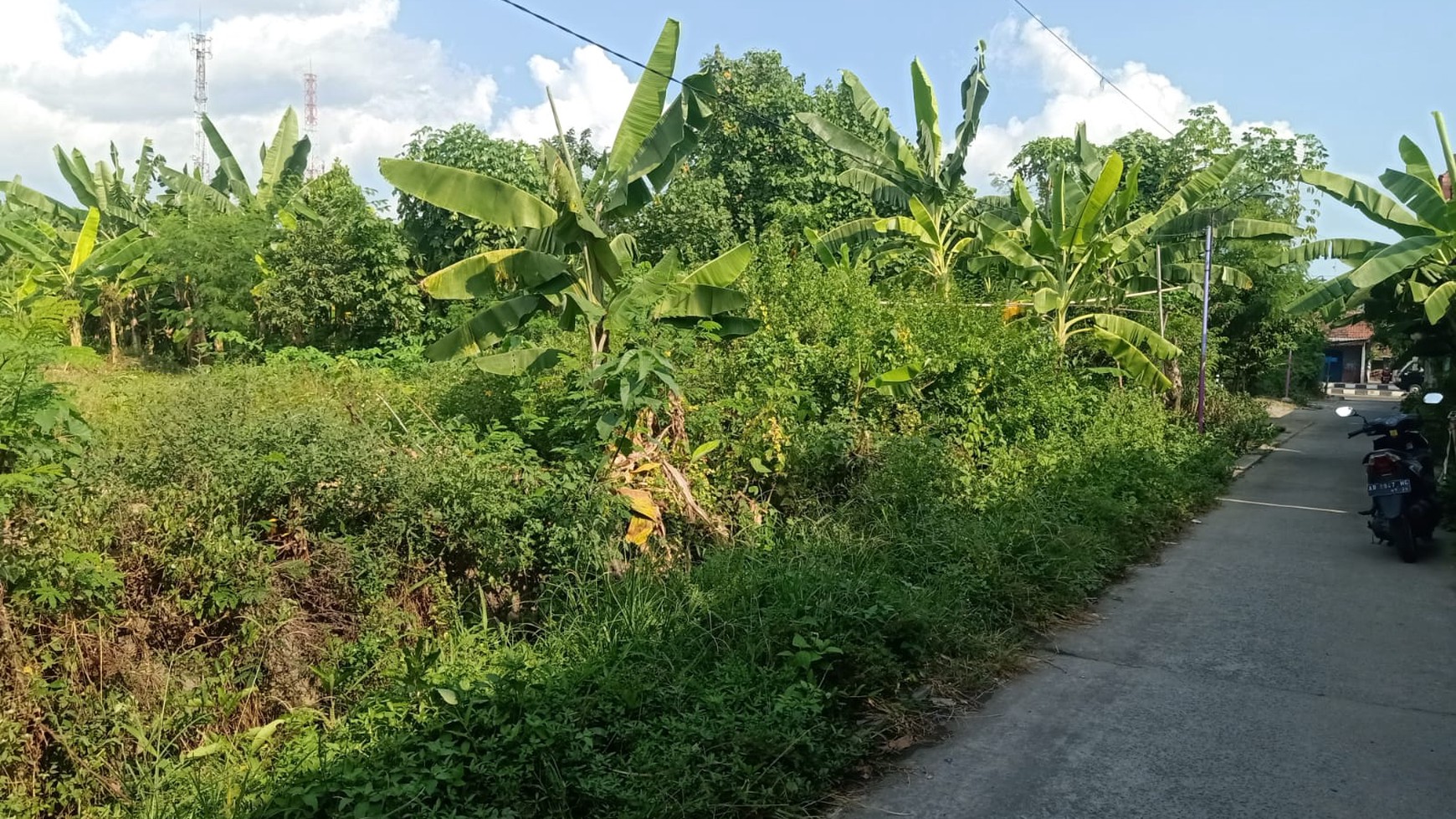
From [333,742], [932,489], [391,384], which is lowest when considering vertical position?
[333,742]

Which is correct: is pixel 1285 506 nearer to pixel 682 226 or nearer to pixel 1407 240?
pixel 1407 240

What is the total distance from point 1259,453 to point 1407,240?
5713 millimetres

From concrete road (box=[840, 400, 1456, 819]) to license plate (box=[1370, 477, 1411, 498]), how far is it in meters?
0.63

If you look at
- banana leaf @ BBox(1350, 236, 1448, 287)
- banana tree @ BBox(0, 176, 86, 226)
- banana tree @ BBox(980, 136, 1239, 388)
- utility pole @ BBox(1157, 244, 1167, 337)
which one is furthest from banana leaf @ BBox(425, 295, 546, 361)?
banana tree @ BBox(0, 176, 86, 226)

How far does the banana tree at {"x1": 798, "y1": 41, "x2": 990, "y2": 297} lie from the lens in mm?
14516

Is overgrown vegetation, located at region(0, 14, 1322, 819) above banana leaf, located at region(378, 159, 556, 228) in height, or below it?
below

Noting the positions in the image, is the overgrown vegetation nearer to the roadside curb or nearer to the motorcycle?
the roadside curb

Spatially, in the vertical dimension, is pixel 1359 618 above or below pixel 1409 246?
below

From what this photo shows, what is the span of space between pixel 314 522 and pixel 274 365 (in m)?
6.04

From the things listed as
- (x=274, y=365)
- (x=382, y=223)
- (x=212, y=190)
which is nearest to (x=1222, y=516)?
(x=274, y=365)

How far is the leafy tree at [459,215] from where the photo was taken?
49.1 feet

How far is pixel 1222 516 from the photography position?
1020cm

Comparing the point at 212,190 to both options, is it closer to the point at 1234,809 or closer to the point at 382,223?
the point at 382,223

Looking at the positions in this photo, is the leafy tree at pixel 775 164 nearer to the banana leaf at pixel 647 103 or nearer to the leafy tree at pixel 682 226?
the leafy tree at pixel 682 226
